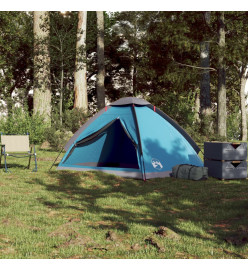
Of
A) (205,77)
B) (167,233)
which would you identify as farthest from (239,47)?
(167,233)

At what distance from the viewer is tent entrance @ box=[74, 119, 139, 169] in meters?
10.6

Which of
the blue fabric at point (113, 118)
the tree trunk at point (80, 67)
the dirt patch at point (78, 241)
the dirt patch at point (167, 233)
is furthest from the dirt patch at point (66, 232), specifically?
the tree trunk at point (80, 67)

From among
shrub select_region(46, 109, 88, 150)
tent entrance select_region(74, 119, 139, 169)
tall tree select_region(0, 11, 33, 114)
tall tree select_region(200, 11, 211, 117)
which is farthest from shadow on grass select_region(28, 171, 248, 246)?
tall tree select_region(0, 11, 33, 114)

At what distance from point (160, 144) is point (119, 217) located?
4248mm

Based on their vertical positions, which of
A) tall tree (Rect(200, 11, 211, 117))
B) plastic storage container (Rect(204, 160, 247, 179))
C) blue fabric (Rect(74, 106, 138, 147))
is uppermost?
tall tree (Rect(200, 11, 211, 117))

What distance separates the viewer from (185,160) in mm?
10062

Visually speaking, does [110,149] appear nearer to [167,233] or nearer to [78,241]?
[167,233]

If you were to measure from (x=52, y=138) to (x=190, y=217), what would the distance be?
10197 mm

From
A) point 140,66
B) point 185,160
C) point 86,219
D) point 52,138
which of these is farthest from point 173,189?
point 140,66

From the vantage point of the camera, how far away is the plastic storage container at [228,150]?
896cm

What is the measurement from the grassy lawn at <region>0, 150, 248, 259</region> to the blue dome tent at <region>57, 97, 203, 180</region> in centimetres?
58

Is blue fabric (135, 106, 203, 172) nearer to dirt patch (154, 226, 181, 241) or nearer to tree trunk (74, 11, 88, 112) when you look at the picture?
dirt patch (154, 226, 181, 241)

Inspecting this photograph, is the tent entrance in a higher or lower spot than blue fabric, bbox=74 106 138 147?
lower

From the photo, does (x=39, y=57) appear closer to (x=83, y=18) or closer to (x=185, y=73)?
(x=83, y=18)
